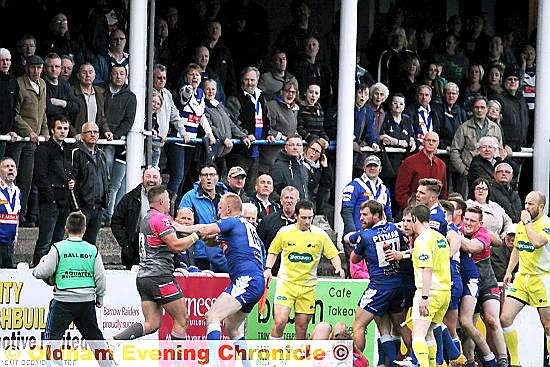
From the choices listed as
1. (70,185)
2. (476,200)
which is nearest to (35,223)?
(70,185)

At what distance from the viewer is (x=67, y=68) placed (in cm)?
1753

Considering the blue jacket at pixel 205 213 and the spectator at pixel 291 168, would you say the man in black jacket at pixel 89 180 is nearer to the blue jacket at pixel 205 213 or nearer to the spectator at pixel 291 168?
the blue jacket at pixel 205 213

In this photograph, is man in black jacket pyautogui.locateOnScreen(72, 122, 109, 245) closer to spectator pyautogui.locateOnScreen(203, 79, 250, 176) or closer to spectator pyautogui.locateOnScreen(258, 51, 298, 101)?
spectator pyautogui.locateOnScreen(203, 79, 250, 176)

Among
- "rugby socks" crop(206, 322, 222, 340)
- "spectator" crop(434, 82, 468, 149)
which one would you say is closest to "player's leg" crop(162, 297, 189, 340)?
"rugby socks" crop(206, 322, 222, 340)

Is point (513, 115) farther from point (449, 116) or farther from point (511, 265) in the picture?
point (511, 265)

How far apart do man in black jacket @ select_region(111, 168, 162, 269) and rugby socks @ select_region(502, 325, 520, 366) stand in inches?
166

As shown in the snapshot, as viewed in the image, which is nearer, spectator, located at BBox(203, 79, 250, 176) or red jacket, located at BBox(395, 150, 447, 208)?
spectator, located at BBox(203, 79, 250, 176)

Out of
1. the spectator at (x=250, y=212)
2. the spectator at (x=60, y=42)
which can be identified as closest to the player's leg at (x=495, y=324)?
the spectator at (x=250, y=212)

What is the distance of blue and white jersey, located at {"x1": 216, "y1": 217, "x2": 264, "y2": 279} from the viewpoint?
15.4 meters

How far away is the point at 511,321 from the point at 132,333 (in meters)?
4.31

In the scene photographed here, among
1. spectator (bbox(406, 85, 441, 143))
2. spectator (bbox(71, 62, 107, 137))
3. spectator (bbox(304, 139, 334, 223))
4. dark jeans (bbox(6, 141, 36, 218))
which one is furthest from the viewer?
spectator (bbox(406, 85, 441, 143))

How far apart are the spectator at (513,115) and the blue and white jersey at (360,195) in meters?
2.66

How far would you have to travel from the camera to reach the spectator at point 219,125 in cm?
1825

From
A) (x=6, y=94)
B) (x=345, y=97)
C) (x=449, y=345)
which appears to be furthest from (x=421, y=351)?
(x=6, y=94)
